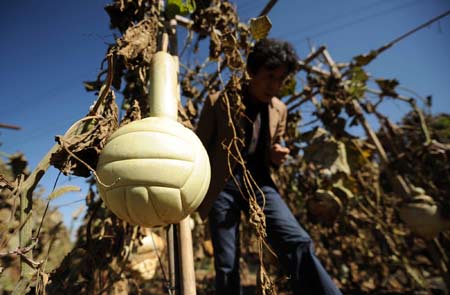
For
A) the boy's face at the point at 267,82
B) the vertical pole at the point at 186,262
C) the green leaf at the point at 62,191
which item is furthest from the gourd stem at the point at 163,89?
the boy's face at the point at 267,82

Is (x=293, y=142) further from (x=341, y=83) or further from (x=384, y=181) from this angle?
(x=384, y=181)

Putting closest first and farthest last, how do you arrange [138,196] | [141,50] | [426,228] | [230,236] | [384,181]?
[138,196], [141,50], [230,236], [426,228], [384,181]

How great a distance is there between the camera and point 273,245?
71.5 inches

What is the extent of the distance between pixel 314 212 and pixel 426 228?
1017 mm

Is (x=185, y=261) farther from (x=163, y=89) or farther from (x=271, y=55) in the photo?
(x=271, y=55)

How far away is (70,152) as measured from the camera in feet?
3.46

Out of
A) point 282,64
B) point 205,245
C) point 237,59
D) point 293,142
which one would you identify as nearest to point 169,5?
point 237,59

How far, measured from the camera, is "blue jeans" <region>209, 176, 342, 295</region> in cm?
160

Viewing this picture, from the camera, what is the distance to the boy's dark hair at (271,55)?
2.07 meters

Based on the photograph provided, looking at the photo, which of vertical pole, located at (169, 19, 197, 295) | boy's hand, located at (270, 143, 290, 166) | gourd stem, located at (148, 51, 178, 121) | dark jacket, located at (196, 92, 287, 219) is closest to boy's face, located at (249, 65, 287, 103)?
dark jacket, located at (196, 92, 287, 219)

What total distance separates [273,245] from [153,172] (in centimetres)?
112

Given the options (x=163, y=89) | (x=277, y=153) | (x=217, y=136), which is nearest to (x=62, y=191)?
(x=163, y=89)

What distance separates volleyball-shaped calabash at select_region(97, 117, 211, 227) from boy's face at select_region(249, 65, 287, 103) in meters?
1.11

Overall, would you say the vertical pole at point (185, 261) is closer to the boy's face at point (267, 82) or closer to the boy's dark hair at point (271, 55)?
the boy's face at point (267, 82)
